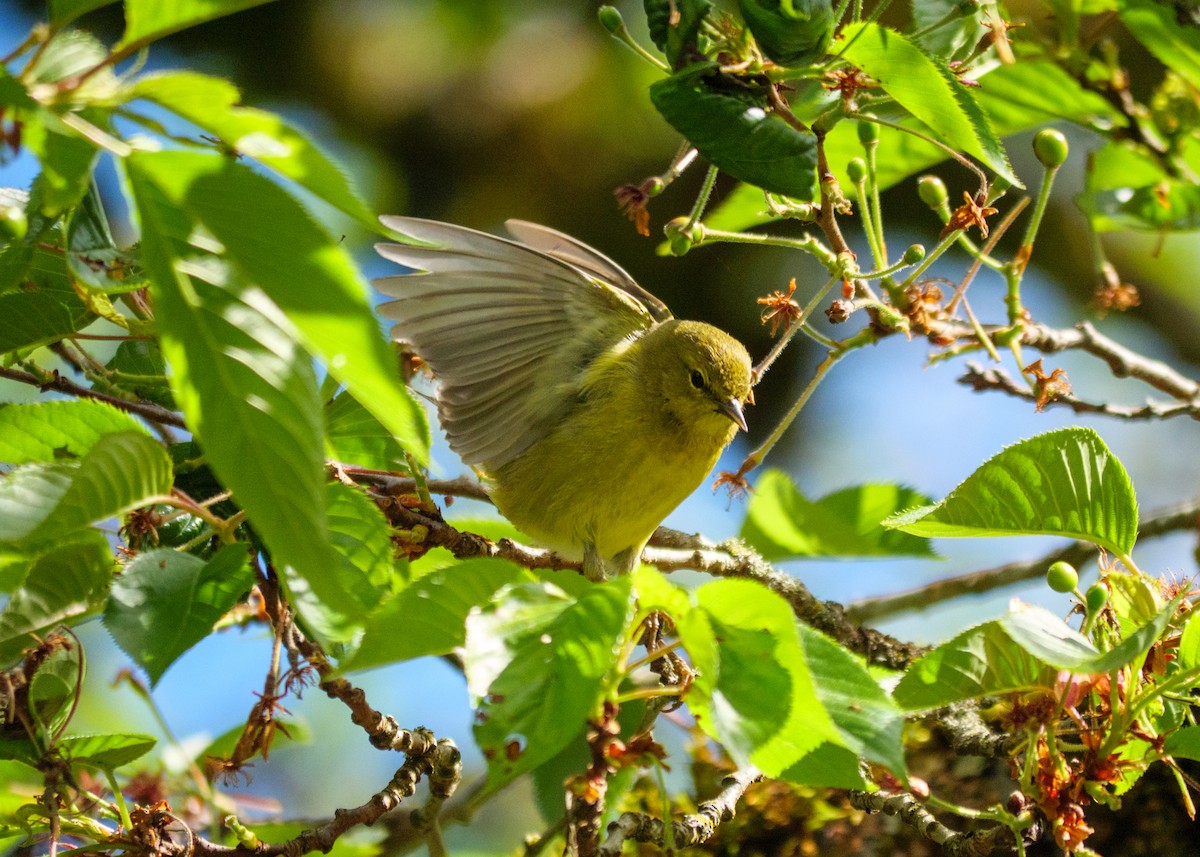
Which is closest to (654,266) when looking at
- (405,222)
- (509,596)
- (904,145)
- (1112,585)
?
(904,145)

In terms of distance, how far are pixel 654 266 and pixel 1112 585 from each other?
3905 mm

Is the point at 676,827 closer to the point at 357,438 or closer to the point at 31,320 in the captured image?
the point at 357,438

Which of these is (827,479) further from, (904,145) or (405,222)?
(405,222)

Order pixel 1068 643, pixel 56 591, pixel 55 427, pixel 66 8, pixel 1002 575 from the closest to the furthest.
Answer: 1. pixel 66 8
2. pixel 1068 643
3. pixel 56 591
4. pixel 55 427
5. pixel 1002 575

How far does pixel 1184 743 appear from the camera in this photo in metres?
1.63

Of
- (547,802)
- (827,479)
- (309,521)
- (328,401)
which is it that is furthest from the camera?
(827,479)

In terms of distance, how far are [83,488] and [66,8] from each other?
0.55 metres

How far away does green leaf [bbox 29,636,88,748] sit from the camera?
188cm

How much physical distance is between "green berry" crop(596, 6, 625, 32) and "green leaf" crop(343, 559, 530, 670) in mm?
1004

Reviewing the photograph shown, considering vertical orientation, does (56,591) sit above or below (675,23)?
below

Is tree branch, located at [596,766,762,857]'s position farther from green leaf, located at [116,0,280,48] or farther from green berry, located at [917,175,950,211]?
green leaf, located at [116,0,280,48]

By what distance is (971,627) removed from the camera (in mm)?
1511

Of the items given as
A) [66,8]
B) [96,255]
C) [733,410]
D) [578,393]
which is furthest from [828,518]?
[66,8]

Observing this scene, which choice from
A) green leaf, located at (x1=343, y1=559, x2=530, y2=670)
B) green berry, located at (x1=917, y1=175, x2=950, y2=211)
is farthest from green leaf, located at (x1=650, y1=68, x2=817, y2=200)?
green leaf, located at (x1=343, y1=559, x2=530, y2=670)
